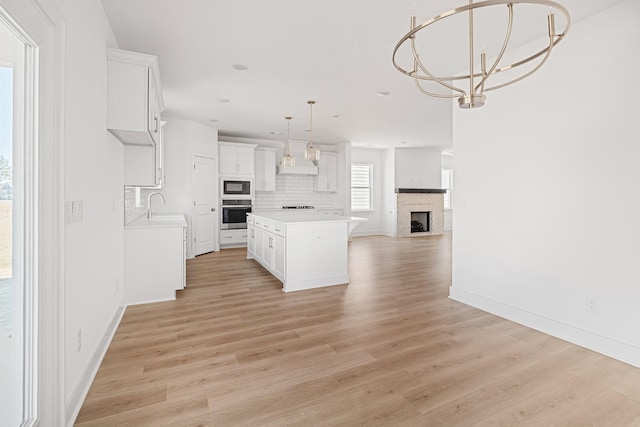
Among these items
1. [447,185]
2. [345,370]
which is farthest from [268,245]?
[447,185]

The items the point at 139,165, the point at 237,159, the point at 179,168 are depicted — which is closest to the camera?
the point at 139,165

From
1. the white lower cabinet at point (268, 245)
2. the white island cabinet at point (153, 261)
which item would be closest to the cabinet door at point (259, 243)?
the white lower cabinet at point (268, 245)

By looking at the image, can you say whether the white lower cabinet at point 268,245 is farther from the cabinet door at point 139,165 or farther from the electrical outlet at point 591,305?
the electrical outlet at point 591,305

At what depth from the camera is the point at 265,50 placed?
312 cm

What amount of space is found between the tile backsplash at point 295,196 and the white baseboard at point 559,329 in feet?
17.6

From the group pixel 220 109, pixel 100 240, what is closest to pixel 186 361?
pixel 100 240

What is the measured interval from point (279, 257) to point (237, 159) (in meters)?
3.68

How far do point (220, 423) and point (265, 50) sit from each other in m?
3.11

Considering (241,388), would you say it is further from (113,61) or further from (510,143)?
(510,143)

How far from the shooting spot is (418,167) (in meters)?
9.57

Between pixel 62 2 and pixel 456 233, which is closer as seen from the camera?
pixel 62 2

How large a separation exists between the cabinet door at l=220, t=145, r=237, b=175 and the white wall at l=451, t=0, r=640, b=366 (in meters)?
5.04

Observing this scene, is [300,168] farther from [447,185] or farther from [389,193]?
[447,185]

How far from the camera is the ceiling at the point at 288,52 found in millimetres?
2424
